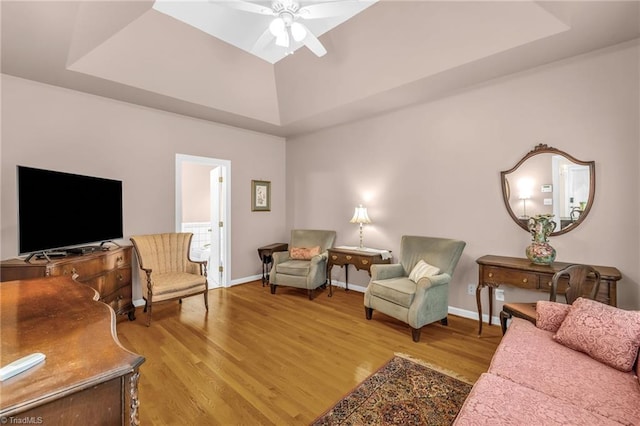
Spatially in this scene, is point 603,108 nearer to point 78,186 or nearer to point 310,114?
point 310,114

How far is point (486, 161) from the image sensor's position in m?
3.39

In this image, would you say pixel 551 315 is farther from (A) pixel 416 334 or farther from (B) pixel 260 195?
(B) pixel 260 195

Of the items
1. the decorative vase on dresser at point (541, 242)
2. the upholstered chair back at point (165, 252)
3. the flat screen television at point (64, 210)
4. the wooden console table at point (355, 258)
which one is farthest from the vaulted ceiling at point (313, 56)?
the wooden console table at point (355, 258)

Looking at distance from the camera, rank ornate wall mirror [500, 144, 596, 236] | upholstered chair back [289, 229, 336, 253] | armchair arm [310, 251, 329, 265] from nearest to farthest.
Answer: ornate wall mirror [500, 144, 596, 236]
armchair arm [310, 251, 329, 265]
upholstered chair back [289, 229, 336, 253]

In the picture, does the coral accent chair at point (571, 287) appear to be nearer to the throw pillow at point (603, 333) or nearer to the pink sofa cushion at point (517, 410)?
the throw pillow at point (603, 333)

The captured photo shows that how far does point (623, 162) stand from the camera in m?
2.62

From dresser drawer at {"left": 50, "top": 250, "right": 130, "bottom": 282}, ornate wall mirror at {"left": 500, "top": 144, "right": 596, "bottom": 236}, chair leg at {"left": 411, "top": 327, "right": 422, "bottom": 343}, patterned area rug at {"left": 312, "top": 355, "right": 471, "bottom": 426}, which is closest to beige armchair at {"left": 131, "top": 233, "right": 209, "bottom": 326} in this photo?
dresser drawer at {"left": 50, "top": 250, "right": 130, "bottom": 282}

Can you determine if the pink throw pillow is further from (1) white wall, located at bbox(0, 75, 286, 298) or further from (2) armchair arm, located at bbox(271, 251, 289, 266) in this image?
(1) white wall, located at bbox(0, 75, 286, 298)

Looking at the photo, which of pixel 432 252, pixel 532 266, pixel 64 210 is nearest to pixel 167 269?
pixel 64 210

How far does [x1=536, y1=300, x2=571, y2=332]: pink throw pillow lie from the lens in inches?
79.5

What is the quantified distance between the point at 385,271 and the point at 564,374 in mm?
2052

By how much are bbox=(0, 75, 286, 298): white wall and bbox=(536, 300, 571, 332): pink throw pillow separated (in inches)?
165

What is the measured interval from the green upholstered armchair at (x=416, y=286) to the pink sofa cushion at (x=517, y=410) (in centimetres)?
155

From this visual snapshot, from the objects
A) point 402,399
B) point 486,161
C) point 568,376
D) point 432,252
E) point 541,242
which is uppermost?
point 486,161
